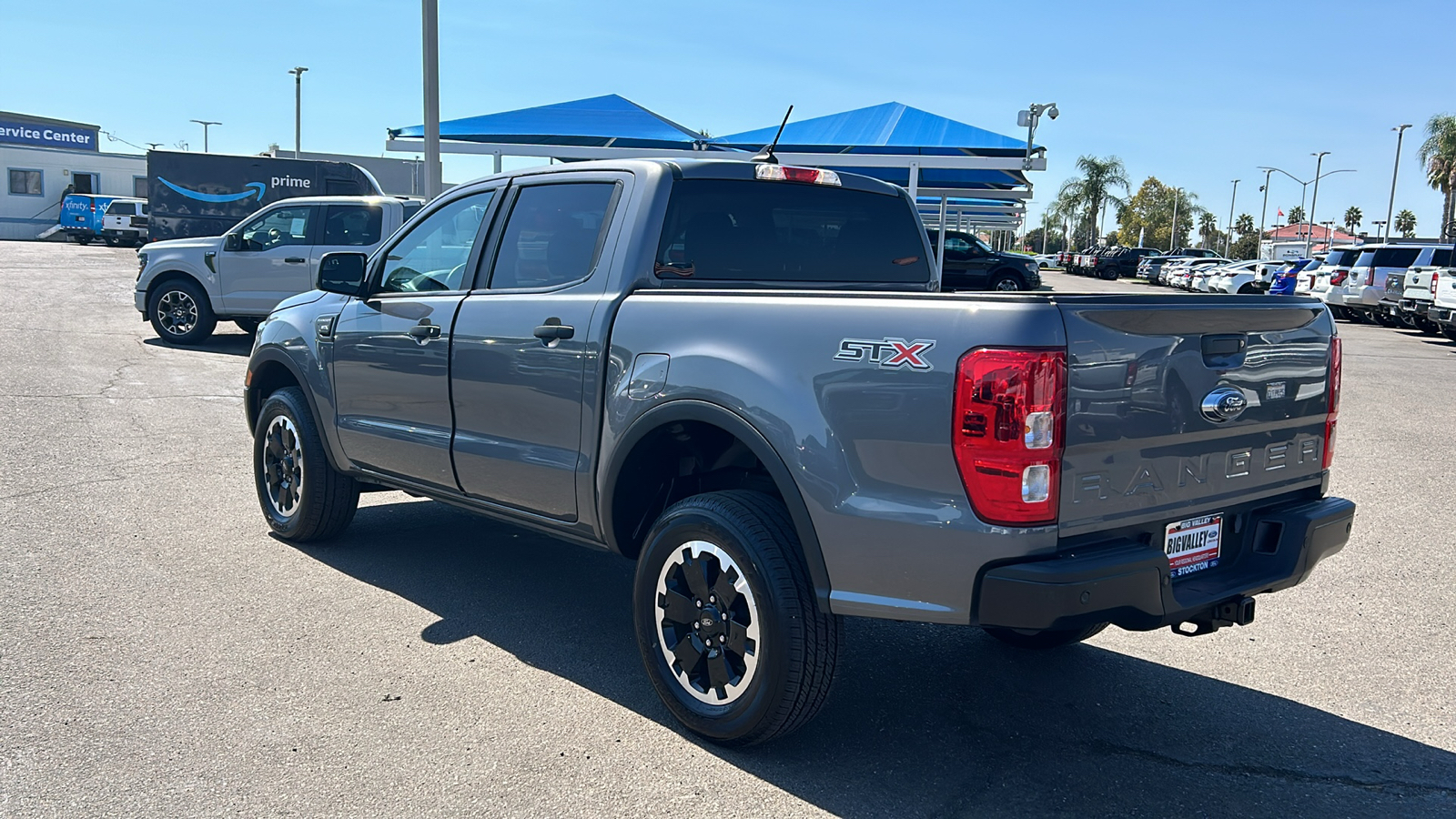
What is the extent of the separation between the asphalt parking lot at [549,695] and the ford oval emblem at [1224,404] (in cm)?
114

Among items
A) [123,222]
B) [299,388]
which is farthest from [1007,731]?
[123,222]

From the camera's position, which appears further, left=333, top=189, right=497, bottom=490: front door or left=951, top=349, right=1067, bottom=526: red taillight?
left=333, top=189, right=497, bottom=490: front door

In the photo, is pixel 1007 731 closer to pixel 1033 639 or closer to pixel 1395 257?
pixel 1033 639

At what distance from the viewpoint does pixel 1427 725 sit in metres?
4.00

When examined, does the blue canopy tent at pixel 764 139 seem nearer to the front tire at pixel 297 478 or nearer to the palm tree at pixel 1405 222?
the front tire at pixel 297 478

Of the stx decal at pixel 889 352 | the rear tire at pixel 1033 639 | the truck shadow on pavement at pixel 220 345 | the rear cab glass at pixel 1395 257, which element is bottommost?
the truck shadow on pavement at pixel 220 345

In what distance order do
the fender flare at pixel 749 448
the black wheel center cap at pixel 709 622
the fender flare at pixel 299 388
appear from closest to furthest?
the fender flare at pixel 749 448
the black wheel center cap at pixel 709 622
the fender flare at pixel 299 388

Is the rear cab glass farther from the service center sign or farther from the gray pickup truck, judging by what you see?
the service center sign

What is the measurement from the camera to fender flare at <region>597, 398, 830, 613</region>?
3400 mm

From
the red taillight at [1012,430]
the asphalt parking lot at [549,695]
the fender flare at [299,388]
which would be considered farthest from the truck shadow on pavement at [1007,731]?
the red taillight at [1012,430]

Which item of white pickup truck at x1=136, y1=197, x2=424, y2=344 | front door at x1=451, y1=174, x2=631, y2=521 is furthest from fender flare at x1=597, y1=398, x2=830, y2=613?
white pickup truck at x1=136, y1=197, x2=424, y2=344

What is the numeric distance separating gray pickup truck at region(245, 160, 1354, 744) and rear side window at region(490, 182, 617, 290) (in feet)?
0.04

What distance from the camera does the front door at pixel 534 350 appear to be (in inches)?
168

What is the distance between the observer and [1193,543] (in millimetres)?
A: 3545
